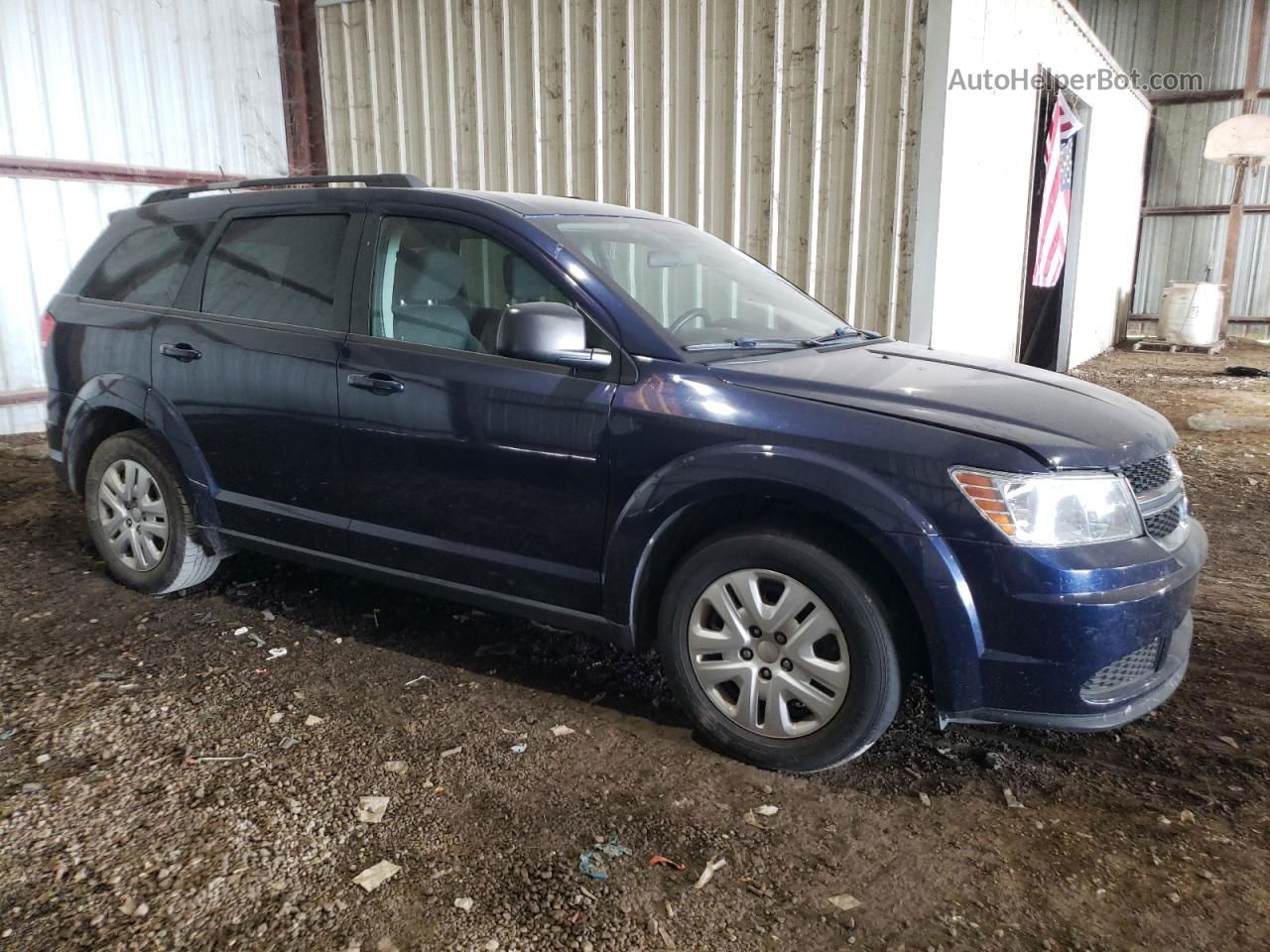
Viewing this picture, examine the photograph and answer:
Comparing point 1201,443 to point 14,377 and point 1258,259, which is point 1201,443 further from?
point 1258,259

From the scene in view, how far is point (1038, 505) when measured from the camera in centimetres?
241

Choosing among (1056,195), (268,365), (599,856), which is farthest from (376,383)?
(1056,195)

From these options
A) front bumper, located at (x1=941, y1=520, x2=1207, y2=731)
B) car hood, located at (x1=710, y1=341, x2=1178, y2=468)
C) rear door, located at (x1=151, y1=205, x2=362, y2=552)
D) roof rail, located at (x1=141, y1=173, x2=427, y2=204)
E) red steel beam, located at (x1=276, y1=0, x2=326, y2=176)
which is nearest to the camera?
front bumper, located at (x1=941, y1=520, x2=1207, y2=731)

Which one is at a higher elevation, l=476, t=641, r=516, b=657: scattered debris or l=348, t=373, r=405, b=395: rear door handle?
l=348, t=373, r=405, b=395: rear door handle

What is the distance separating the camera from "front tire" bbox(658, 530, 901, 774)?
2.58 meters

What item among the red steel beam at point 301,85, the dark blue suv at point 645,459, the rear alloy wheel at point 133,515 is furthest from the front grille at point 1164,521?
the red steel beam at point 301,85

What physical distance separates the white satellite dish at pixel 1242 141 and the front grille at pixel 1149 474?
47.8 ft

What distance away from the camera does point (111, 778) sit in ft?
9.00

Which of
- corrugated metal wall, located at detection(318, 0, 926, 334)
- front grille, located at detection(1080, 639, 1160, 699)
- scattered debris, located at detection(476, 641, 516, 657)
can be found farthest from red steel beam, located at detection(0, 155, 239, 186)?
front grille, located at detection(1080, 639, 1160, 699)

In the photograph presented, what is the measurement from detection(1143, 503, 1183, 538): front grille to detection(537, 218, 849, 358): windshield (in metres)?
1.21

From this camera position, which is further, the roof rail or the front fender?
the roof rail

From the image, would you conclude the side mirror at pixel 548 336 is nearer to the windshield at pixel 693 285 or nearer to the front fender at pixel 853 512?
the windshield at pixel 693 285

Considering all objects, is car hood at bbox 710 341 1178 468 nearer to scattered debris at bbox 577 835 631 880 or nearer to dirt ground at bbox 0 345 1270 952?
dirt ground at bbox 0 345 1270 952
